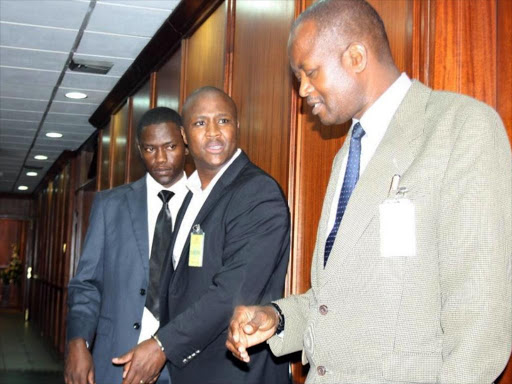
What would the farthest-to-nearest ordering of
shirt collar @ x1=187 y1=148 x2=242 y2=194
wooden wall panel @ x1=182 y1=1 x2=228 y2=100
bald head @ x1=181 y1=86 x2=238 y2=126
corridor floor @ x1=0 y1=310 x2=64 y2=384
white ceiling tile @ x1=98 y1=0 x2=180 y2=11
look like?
corridor floor @ x1=0 y1=310 x2=64 y2=384 → white ceiling tile @ x1=98 y1=0 x2=180 y2=11 → wooden wall panel @ x1=182 y1=1 x2=228 y2=100 → bald head @ x1=181 y1=86 x2=238 y2=126 → shirt collar @ x1=187 y1=148 x2=242 y2=194

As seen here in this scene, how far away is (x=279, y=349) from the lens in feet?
5.77

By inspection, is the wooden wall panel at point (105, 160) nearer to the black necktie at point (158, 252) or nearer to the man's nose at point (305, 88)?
the black necktie at point (158, 252)

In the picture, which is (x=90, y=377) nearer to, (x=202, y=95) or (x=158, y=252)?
(x=158, y=252)

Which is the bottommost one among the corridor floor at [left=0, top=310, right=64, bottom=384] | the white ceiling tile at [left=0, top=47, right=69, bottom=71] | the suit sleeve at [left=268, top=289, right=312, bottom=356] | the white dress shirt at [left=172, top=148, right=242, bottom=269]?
the corridor floor at [left=0, top=310, right=64, bottom=384]

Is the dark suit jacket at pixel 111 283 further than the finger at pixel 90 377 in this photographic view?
Yes

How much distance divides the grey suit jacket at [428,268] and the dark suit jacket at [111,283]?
4.24 feet

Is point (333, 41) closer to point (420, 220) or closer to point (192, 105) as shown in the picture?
point (420, 220)

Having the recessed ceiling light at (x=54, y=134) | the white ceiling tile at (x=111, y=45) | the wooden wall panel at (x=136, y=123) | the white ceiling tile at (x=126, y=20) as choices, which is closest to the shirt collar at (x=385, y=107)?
the white ceiling tile at (x=126, y=20)

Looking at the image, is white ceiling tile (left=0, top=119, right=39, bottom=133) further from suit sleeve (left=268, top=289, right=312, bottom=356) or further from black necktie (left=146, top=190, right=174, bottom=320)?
suit sleeve (left=268, top=289, right=312, bottom=356)

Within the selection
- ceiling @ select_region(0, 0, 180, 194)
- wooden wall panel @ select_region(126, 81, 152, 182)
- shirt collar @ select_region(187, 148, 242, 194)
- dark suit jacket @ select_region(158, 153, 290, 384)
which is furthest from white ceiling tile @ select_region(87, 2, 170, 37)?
dark suit jacket @ select_region(158, 153, 290, 384)

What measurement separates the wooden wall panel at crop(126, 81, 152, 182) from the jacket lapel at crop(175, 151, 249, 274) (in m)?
3.33

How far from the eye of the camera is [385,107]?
1613 mm

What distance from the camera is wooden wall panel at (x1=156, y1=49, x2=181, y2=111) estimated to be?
490cm

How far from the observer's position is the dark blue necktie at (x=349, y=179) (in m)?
1.62
